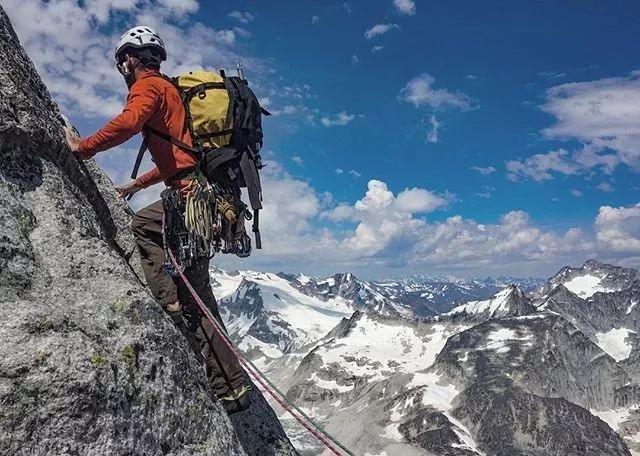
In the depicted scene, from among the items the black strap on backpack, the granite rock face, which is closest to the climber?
the black strap on backpack

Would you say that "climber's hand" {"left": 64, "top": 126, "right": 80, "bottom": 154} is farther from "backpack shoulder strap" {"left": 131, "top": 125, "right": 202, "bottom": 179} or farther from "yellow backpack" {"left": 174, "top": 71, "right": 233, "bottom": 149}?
"yellow backpack" {"left": 174, "top": 71, "right": 233, "bottom": 149}

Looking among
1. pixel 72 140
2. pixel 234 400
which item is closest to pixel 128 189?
pixel 72 140

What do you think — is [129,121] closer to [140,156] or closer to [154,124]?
[154,124]

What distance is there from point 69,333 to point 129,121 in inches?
128

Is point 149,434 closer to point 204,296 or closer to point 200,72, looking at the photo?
point 204,296

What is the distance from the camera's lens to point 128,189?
11031 mm

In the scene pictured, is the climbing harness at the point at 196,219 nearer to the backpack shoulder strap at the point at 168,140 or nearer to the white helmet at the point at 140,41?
the backpack shoulder strap at the point at 168,140

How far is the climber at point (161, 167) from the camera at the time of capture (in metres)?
8.72

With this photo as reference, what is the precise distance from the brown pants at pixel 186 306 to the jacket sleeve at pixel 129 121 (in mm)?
1346

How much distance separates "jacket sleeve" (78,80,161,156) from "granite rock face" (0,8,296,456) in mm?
616

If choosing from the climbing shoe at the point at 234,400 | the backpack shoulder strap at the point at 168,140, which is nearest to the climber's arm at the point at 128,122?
the backpack shoulder strap at the point at 168,140

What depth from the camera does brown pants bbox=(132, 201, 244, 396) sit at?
30.3 ft

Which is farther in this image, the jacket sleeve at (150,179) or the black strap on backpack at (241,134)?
the jacket sleeve at (150,179)

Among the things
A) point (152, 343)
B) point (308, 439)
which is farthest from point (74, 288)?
point (308, 439)
